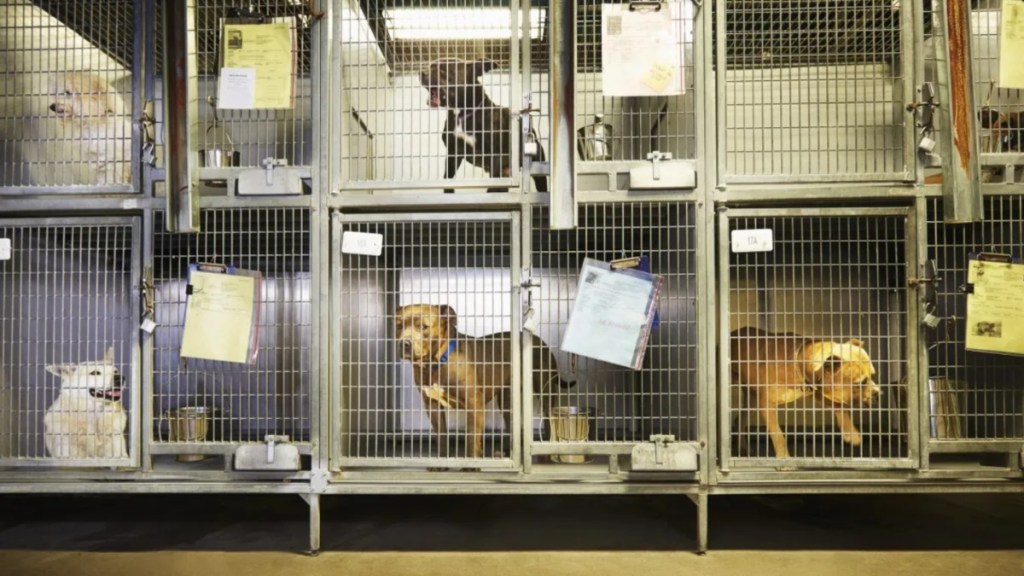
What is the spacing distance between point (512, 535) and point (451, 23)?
2.04 m

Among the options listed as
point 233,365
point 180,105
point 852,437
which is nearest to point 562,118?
point 180,105

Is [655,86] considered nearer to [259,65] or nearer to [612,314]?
[612,314]

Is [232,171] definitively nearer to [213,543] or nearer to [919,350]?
[213,543]

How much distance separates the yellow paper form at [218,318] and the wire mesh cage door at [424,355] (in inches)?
12.4

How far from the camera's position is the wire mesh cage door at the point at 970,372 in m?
1.93

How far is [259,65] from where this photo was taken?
1.97 metres

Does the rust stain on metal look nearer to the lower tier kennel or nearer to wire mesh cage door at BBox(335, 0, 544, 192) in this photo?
the lower tier kennel

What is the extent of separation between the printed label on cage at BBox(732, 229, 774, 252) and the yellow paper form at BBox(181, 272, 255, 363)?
1691 millimetres

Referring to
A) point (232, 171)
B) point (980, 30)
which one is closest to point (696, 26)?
point (980, 30)

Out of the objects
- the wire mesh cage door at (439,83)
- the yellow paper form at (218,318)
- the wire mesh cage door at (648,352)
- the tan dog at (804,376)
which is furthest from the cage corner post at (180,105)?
the tan dog at (804,376)

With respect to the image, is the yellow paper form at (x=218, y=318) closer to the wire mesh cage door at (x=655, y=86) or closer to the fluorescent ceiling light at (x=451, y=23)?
the fluorescent ceiling light at (x=451, y=23)

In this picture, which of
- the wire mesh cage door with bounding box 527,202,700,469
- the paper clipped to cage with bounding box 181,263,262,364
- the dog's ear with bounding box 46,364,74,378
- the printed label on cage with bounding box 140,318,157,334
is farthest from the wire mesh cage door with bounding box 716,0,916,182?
the dog's ear with bounding box 46,364,74,378

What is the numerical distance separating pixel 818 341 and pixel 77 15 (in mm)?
3152

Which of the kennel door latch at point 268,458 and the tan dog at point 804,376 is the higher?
the tan dog at point 804,376
